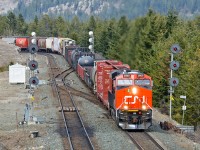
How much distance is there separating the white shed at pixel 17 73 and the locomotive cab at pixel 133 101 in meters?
25.7

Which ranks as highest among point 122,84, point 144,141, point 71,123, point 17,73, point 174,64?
point 174,64

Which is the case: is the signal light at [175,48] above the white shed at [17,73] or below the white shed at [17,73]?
above

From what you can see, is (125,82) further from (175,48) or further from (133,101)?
(175,48)

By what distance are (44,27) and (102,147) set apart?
166 metres

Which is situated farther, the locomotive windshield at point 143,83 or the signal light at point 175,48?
the signal light at point 175,48

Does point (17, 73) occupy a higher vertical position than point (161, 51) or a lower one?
lower

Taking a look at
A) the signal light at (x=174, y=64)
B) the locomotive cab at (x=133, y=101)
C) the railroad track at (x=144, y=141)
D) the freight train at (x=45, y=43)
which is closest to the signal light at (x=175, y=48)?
the signal light at (x=174, y=64)

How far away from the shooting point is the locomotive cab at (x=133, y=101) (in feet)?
87.4

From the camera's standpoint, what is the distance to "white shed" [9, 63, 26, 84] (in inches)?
1986

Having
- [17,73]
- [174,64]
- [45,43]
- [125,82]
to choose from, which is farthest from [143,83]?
[45,43]

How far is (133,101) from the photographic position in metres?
26.9

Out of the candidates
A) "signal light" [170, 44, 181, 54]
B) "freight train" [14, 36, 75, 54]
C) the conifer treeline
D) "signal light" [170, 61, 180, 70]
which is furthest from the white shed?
"freight train" [14, 36, 75, 54]

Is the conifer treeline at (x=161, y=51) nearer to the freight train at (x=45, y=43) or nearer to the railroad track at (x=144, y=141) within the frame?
the freight train at (x=45, y=43)

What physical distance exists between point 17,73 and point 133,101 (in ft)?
86.8
